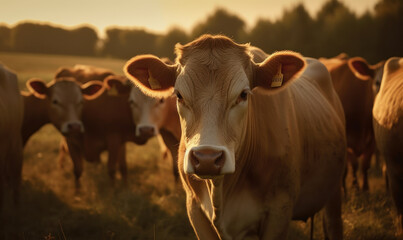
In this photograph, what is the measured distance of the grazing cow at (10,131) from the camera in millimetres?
5148

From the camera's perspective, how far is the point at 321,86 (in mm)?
4457

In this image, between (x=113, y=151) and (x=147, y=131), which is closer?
(x=147, y=131)

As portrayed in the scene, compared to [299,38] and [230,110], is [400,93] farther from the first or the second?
[299,38]

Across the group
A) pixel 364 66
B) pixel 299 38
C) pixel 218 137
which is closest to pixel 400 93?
pixel 218 137

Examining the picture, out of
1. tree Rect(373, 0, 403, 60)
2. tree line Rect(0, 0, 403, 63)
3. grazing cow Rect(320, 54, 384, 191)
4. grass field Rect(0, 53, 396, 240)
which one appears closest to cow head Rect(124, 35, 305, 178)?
grass field Rect(0, 53, 396, 240)

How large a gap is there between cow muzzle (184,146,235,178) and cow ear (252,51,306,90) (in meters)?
0.79

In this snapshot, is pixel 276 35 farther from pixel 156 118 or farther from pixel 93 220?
pixel 93 220

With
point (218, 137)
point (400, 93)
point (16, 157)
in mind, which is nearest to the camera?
point (218, 137)

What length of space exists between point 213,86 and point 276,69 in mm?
560

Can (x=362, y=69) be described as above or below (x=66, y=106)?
above

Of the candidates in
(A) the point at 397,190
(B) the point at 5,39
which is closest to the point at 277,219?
(A) the point at 397,190

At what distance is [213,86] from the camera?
246 cm

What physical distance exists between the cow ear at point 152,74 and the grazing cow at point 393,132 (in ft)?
7.90

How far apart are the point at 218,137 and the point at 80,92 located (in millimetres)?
5902
